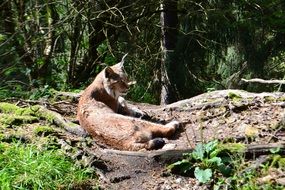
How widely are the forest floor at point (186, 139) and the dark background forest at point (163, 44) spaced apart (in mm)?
3614

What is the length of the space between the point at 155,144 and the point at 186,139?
0.49 meters

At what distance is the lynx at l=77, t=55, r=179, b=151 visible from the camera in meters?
5.68

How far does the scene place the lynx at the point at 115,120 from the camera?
18.6 feet

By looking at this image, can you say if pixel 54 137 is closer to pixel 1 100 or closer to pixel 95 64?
pixel 1 100

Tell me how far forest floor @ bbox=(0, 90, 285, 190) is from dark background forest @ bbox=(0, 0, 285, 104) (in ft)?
11.9

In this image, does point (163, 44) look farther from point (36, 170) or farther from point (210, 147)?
point (36, 170)

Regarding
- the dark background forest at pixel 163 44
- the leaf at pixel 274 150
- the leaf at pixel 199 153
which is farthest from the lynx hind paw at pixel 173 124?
the dark background forest at pixel 163 44

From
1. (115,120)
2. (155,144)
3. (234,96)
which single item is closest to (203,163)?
(155,144)

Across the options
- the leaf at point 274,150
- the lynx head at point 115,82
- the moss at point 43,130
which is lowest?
the moss at point 43,130

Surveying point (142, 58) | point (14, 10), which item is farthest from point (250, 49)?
point (14, 10)

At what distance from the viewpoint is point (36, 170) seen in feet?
15.0

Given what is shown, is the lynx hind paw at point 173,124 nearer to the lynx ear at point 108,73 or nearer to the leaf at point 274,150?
the lynx ear at point 108,73

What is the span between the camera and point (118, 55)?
12398 mm

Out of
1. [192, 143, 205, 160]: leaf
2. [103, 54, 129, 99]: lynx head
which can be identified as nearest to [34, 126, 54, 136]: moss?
[103, 54, 129, 99]: lynx head
